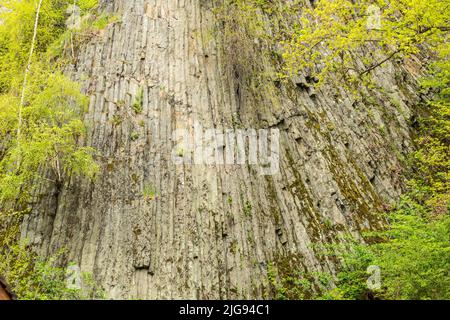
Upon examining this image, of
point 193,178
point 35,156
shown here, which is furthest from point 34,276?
point 193,178

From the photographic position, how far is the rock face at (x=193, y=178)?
Answer: 12508 millimetres

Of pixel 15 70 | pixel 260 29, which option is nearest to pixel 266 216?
pixel 260 29

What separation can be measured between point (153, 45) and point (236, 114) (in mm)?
4104

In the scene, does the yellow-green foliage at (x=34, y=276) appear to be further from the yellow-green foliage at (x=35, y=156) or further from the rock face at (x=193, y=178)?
the rock face at (x=193, y=178)

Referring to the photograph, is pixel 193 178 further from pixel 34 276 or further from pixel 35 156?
pixel 34 276

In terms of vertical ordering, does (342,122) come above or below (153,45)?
below

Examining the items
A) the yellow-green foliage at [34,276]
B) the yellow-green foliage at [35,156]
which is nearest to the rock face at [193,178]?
the yellow-green foliage at [34,276]

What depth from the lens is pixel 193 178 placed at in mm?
14031

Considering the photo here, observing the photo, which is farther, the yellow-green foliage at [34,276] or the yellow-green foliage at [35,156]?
the yellow-green foliage at [35,156]

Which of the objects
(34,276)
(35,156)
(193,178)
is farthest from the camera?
(193,178)

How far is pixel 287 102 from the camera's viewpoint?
1761 centimetres

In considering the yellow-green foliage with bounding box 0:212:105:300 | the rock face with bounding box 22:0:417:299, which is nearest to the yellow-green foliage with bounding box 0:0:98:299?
the yellow-green foliage with bounding box 0:212:105:300
